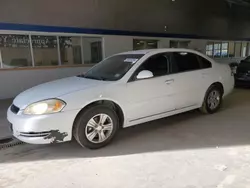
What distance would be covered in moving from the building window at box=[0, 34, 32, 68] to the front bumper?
5.15m

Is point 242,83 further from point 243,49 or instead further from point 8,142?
point 243,49

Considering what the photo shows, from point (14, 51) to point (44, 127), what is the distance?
569 cm

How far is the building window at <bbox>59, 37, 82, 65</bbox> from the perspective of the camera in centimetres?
879

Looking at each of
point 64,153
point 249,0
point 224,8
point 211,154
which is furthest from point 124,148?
point 249,0

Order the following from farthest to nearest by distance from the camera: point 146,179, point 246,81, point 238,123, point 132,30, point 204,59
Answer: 1. point 132,30
2. point 246,81
3. point 204,59
4. point 238,123
5. point 146,179

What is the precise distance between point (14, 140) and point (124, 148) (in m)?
1.99

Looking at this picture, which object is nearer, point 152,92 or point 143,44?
point 152,92

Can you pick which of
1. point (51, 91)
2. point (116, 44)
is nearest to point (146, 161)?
point (51, 91)

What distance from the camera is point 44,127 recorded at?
3014mm

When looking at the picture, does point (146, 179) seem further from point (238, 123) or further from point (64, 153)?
point (238, 123)

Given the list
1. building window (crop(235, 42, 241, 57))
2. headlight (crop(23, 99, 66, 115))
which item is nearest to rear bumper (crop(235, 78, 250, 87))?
headlight (crop(23, 99, 66, 115))

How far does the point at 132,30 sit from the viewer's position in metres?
10.6

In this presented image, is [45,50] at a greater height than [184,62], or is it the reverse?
[45,50]

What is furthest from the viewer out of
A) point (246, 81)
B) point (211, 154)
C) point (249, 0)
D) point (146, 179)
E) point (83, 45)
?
point (249, 0)
